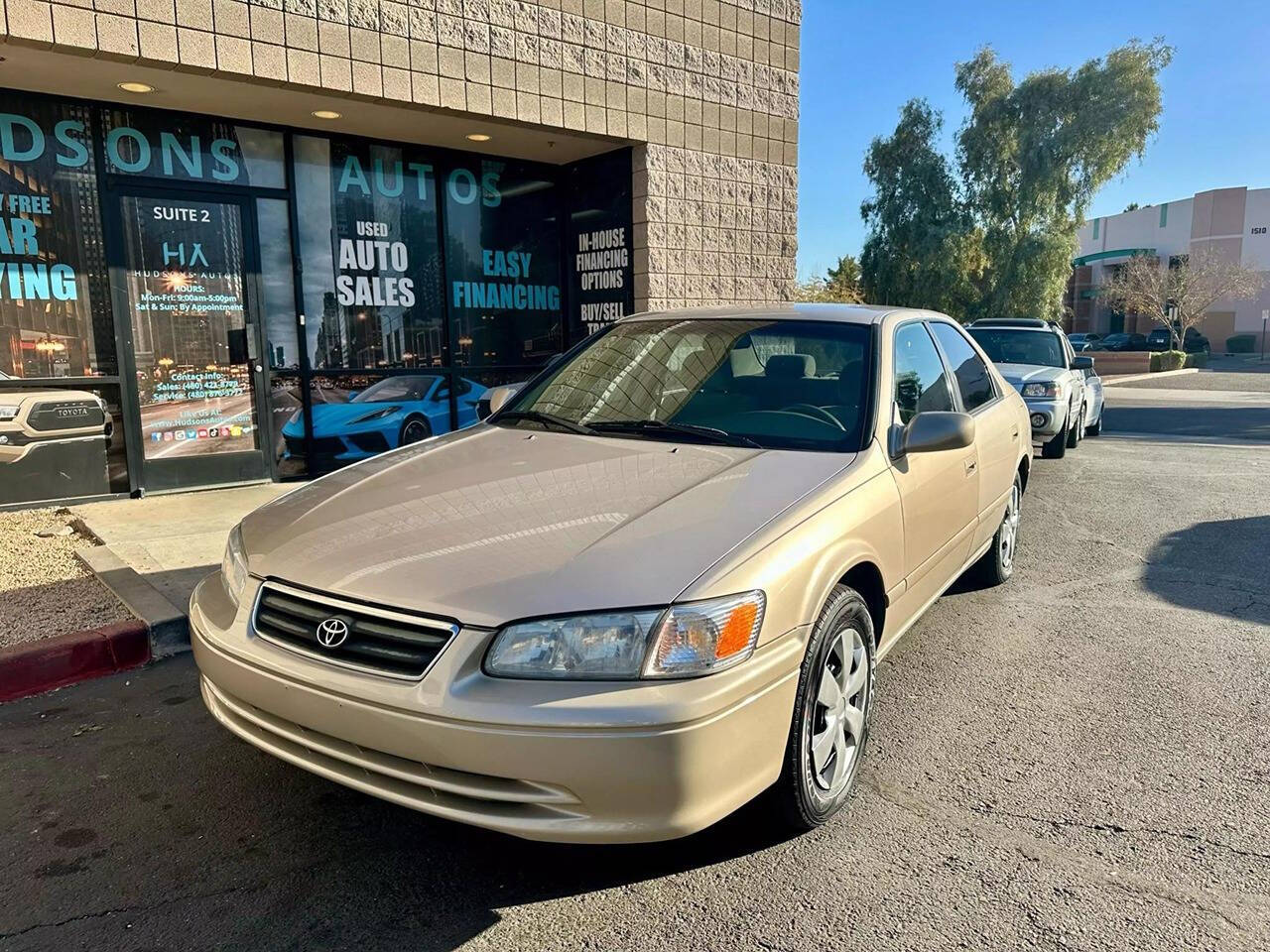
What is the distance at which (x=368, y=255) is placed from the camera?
28.7ft

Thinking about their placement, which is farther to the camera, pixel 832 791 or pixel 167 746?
pixel 167 746

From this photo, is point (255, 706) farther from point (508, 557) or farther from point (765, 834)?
point (765, 834)

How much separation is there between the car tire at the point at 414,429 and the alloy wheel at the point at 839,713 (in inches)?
268

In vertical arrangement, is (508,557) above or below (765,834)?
above

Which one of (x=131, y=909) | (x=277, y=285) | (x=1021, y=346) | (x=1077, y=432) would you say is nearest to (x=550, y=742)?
(x=131, y=909)

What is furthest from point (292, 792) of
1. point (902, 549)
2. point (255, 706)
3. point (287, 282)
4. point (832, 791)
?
point (287, 282)

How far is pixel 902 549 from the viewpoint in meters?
3.49

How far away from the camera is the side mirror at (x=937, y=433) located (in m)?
3.37

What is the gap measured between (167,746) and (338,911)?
1426 millimetres

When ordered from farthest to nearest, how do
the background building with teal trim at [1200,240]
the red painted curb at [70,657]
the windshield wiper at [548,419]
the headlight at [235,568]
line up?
the background building with teal trim at [1200,240] → the red painted curb at [70,657] → the windshield wiper at [548,419] → the headlight at [235,568]

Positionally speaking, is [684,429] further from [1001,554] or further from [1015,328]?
[1015,328]

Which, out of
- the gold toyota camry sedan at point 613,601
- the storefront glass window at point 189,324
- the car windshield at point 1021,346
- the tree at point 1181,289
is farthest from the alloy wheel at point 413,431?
the tree at point 1181,289

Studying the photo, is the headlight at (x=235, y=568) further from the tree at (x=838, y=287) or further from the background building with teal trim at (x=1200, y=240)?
the background building with teal trim at (x=1200, y=240)

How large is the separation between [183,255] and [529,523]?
6424 millimetres
